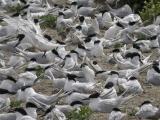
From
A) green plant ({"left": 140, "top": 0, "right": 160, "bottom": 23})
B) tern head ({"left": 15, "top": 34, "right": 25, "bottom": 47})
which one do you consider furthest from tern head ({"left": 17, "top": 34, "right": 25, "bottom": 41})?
green plant ({"left": 140, "top": 0, "right": 160, "bottom": 23})

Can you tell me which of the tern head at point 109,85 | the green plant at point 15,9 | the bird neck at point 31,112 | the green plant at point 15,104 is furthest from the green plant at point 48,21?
the bird neck at point 31,112

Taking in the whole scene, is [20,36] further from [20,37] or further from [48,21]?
[48,21]

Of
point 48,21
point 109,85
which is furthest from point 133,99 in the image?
point 48,21

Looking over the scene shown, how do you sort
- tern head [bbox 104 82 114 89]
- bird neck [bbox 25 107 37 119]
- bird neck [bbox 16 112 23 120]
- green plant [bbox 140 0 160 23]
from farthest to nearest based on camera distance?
green plant [bbox 140 0 160 23] → tern head [bbox 104 82 114 89] → bird neck [bbox 25 107 37 119] → bird neck [bbox 16 112 23 120]

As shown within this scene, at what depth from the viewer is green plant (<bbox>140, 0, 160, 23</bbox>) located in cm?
1507

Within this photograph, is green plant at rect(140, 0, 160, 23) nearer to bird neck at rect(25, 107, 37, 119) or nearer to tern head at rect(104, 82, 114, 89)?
tern head at rect(104, 82, 114, 89)

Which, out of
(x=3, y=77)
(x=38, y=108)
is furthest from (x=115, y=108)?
(x=3, y=77)

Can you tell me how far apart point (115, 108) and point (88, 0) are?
27.8ft

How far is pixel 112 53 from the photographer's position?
509 inches

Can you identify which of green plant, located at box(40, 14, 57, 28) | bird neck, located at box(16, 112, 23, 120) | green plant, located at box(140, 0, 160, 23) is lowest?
green plant, located at box(40, 14, 57, 28)

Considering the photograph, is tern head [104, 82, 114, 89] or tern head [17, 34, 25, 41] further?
tern head [17, 34, 25, 41]

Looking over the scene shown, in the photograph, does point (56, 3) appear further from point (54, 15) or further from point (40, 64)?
point (40, 64)

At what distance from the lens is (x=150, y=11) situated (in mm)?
15219

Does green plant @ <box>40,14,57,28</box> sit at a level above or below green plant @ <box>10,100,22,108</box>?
below
